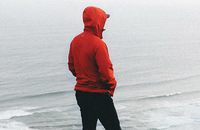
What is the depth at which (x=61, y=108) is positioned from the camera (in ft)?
25.9

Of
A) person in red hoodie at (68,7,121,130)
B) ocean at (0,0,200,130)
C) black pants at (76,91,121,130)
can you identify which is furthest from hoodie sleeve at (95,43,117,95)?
ocean at (0,0,200,130)

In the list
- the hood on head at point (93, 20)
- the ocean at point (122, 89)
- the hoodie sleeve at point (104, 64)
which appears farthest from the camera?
the ocean at point (122, 89)

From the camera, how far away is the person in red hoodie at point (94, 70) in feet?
10.9

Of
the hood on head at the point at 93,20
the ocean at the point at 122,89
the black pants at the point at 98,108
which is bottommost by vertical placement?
the ocean at the point at 122,89

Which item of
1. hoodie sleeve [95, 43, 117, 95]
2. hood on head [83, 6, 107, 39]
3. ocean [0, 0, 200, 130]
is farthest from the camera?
ocean [0, 0, 200, 130]

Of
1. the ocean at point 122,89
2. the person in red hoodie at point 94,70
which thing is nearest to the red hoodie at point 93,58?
the person in red hoodie at point 94,70

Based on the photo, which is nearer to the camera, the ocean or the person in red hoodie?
the person in red hoodie

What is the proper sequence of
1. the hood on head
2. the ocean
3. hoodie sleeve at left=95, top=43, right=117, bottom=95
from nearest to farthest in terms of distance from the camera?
hoodie sleeve at left=95, top=43, right=117, bottom=95
the hood on head
the ocean

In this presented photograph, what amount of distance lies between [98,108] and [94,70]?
0.44 meters

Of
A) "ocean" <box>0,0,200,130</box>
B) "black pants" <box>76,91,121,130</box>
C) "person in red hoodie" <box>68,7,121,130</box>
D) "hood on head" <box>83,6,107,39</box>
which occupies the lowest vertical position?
"ocean" <box>0,0,200,130</box>

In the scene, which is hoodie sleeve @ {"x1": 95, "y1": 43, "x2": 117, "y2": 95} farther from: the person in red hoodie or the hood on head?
the hood on head

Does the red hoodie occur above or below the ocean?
above

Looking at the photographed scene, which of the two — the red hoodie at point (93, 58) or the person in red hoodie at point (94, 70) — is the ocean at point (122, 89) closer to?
the person in red hoodie at point (94, 70)

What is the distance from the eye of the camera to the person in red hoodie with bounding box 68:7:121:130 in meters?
3.32
